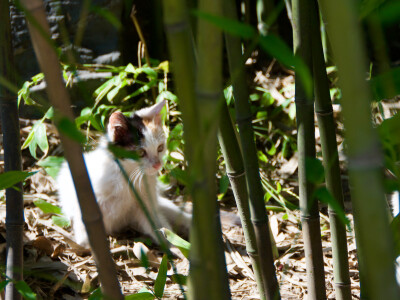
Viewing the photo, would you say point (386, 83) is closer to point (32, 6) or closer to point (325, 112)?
point (32, 6)

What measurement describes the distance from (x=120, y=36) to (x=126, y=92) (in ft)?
1.14

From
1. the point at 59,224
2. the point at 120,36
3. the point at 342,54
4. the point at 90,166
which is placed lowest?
the point at 342,54

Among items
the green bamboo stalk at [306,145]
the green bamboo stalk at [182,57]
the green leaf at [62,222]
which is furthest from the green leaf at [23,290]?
the green leaf at [62,222]

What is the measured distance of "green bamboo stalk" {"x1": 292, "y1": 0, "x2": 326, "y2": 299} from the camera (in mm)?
1062

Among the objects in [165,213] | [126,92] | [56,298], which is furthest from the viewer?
[126,92]

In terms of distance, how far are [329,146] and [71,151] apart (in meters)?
0.65

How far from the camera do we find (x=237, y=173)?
1.09m

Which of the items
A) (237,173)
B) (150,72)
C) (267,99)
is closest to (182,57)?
(237,173)

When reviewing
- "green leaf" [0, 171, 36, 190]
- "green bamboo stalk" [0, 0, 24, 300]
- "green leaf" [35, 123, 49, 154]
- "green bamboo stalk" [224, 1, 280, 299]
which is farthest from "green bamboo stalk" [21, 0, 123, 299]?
"green leaf" [35, 123, 49, 154]

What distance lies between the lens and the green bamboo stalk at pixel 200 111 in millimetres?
570

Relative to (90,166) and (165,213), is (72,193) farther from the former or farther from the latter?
(165,213)

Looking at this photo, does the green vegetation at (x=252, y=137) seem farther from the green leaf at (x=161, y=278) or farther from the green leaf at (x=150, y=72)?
the green leaf at (x=150, y=72)

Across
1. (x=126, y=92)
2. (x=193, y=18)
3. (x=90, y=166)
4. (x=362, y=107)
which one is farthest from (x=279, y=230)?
(x=362, y=107)

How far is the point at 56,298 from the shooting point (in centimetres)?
163
